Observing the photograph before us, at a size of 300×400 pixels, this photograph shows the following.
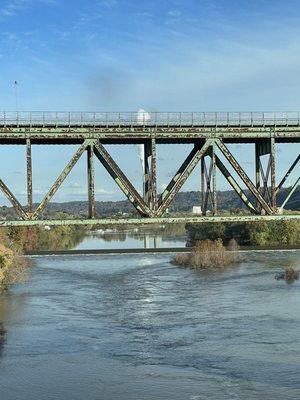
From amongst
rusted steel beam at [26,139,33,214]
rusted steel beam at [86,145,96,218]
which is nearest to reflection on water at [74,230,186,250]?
rusted steel beam at [86,145,96,218]

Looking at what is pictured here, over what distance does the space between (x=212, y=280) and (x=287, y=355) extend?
2598cm

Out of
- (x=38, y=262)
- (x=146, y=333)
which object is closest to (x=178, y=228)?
(x=38, y=262)

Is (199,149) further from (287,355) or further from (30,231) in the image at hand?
(30,231)

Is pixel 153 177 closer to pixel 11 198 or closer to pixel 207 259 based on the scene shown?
pixel 11 198

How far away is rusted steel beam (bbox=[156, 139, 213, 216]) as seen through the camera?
43.4 m

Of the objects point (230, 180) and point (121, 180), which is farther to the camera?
point (230, 180)

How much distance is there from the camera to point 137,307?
4044cm

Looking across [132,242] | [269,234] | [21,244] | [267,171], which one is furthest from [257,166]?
[132,242]

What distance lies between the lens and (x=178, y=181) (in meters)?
43.8

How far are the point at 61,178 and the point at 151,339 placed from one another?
14.9m

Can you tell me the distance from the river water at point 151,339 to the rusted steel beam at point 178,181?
6.51 metres

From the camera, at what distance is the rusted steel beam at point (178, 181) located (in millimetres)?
43375

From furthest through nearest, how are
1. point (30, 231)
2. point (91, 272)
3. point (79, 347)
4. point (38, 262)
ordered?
point (30, 231)
point (38, 262)
point (91, 272)
point (79, 347)

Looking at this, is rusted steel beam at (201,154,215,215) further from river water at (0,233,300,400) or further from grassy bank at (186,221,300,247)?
grassy bank at (186,221,300,247)
